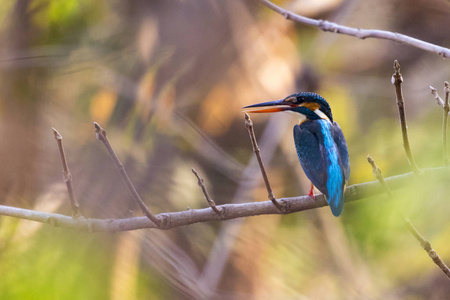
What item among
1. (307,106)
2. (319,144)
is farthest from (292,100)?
(319,144)

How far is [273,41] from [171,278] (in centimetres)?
75

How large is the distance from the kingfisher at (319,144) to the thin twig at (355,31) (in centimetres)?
25

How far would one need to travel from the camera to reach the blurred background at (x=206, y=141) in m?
1.38

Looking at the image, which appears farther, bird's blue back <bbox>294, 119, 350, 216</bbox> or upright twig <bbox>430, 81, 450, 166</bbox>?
bird's blue back <bbox>294, 119, 350, 216</bbox>

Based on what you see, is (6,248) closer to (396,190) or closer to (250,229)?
(250,229)

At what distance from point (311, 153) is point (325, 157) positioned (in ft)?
0.14

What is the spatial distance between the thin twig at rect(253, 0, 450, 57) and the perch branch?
372mm

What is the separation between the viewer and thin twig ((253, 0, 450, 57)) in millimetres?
1408

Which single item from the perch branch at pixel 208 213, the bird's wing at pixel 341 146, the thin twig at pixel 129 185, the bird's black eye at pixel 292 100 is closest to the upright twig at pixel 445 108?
the perch branch at pixel 208 213

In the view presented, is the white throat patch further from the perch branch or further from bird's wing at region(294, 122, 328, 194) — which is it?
the perch branch

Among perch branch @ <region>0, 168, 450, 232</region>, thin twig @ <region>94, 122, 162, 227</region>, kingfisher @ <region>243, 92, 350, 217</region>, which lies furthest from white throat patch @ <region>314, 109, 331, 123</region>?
thin twig @ <region>94, 122, 162, 227</region>

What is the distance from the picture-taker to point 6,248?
1397 mm

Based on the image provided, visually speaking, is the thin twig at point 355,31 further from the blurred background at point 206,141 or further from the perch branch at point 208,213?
the perch branch at point 208,213

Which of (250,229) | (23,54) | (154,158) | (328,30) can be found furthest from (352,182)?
(23,54)
